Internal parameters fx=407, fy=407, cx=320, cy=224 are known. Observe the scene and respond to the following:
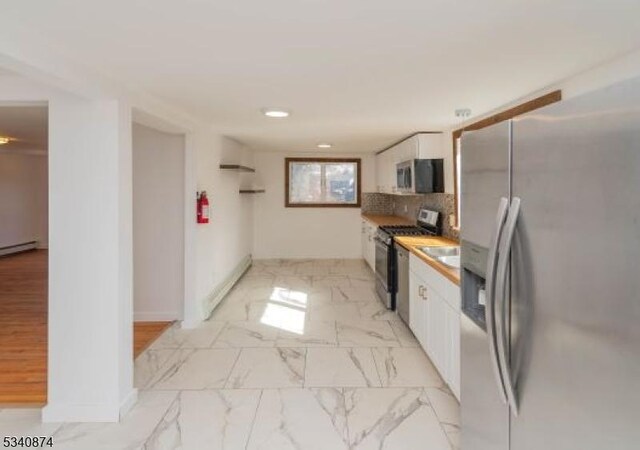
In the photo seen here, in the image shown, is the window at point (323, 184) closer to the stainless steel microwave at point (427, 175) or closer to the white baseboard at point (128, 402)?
the stainless steel microwave at point (427, 175)

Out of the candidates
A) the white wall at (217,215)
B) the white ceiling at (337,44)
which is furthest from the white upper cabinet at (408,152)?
the white wall at (217,215)

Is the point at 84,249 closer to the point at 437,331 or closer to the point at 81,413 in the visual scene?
the point at 81,413

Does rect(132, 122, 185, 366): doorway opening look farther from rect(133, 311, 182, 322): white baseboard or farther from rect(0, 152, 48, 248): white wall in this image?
rect(0, 152, 48, 248): white wall

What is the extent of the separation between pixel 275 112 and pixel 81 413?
2.54m

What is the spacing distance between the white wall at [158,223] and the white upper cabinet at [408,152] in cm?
251

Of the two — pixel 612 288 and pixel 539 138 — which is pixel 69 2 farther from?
pixel 612 288

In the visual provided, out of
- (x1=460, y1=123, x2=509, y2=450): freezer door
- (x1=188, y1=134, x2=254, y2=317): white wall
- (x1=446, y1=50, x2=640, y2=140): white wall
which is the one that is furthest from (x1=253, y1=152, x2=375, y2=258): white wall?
(x1=460, y1=123, x2=509, y2=450): freezer door

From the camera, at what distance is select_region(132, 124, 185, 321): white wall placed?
4.12 m

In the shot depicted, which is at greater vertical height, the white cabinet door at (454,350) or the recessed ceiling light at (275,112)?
the recessed ceiling light at (275,112)

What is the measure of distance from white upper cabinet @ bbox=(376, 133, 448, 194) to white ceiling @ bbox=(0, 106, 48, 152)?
11.4 feet

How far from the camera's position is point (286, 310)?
15.4ft

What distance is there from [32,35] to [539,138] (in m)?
2.03

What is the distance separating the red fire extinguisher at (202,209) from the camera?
13.2 feet

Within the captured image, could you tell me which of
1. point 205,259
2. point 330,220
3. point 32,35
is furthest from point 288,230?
point 32,35
